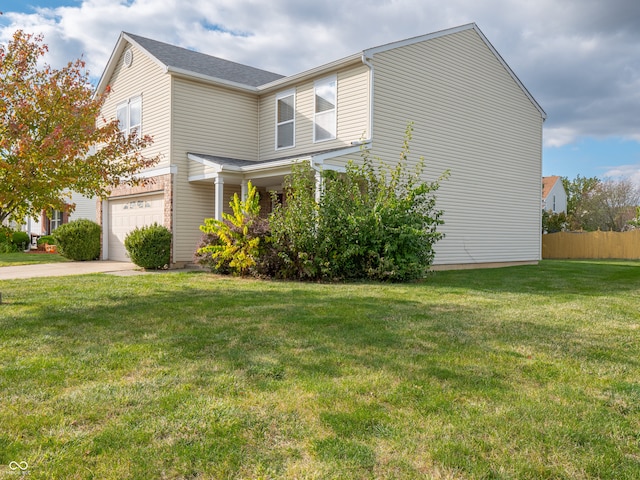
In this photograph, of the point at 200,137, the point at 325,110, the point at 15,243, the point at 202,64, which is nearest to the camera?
the point at 325,110

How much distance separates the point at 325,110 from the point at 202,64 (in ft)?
16.3

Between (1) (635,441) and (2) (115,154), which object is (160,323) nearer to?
(2) (115,154)

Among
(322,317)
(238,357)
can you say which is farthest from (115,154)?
(238,357)

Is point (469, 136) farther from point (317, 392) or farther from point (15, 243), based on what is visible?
point (15, 243)

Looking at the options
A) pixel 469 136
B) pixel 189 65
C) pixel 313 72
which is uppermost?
pixel 189 65

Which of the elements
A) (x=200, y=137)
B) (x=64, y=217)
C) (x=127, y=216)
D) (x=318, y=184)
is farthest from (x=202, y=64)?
(x=64, y=217)

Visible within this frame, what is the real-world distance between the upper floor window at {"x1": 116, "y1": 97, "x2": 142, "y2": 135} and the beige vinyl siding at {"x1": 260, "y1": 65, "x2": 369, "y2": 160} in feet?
13.9

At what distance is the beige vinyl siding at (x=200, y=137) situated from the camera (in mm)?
14422

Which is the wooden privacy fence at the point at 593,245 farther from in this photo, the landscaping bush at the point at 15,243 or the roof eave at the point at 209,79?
the landscaping bush at the point at 15,243

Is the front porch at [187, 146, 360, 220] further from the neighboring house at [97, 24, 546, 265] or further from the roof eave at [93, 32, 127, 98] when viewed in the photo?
the roof eave at [93, 32, 127, 98]

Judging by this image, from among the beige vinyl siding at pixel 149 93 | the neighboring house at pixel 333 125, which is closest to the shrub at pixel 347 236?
the neighboring house at pixel 333 125

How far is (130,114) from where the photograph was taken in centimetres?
1648

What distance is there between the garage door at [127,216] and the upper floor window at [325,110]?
5.32m

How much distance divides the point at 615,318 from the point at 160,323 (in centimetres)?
591
